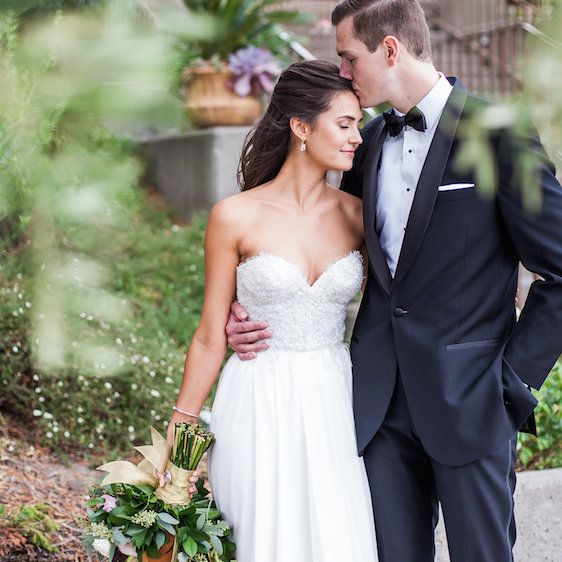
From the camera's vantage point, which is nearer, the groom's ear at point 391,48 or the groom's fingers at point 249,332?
the groom's ear at point 391,48

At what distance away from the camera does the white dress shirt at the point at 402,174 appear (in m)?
2.41

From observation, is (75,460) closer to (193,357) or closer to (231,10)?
(193,357)

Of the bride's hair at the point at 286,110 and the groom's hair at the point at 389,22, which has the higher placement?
the groom's hair at the point at 389,22

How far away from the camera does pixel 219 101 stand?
675 cm

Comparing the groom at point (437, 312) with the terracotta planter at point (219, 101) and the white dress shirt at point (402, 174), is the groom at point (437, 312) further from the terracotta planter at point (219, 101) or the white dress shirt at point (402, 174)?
the terracotta planter at point (219, 101)

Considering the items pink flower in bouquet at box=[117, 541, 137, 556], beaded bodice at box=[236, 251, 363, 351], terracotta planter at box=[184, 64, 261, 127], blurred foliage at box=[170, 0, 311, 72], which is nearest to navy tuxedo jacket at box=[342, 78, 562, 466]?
beaded bodice at box=[236, 251, 363, 351]

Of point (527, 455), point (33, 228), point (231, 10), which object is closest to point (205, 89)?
point (231, 10)

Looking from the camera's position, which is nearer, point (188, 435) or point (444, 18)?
point (188, 435)

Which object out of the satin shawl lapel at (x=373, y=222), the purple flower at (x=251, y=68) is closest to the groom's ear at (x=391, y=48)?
the satin shawl lapel at (x=373, y=222)

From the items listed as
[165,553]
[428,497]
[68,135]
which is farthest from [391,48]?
[165,553]

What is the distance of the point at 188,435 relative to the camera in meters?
2.46

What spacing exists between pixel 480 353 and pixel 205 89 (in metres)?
4.81

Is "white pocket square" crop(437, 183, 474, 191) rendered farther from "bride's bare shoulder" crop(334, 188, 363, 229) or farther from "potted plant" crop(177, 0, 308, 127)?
"potted plant" crop(177, 0, 308, 127)

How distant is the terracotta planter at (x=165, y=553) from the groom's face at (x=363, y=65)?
1.42 metres
